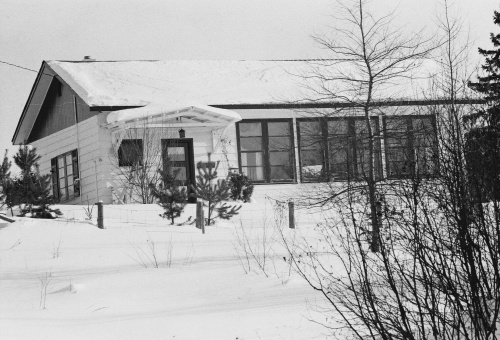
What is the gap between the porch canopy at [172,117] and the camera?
73.4ft

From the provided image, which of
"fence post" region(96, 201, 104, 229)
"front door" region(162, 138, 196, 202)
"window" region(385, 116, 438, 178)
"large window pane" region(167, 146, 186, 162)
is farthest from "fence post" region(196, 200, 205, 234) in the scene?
"large window pane" region(167, 146, 186, 162)

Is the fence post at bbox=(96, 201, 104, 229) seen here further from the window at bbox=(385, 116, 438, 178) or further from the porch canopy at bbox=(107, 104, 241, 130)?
the window at bbox=(385, 116, 438, 178)

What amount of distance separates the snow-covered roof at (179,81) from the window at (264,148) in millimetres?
909

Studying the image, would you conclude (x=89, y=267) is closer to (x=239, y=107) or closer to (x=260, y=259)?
(x=260, y=259)

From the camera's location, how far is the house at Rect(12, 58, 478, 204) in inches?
→ 901

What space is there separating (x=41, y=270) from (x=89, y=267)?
82cm

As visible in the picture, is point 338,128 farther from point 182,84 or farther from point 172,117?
point 182,84

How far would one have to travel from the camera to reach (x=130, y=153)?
23.0m

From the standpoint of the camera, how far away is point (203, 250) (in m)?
15.1

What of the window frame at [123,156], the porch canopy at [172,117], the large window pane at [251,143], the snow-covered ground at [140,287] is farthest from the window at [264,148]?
the snow-covered ground at [140,287]

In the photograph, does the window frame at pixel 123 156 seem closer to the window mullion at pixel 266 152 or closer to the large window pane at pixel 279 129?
the window mullion at pixel 266 152

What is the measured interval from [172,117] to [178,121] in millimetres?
466

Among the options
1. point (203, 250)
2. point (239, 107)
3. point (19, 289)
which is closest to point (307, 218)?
point (239, 107)

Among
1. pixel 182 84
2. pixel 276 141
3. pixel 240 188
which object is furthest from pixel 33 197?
pixel 276 141
